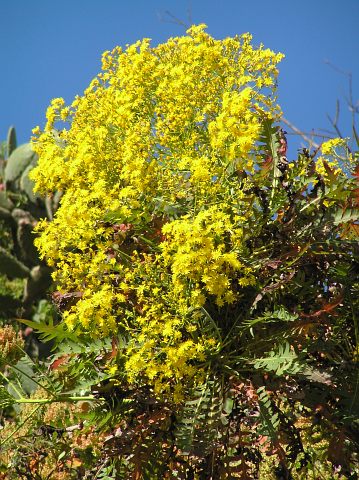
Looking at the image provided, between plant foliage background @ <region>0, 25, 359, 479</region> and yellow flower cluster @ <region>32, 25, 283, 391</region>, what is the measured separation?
1 centimetres

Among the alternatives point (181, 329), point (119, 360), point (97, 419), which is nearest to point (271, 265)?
point (181, 329)

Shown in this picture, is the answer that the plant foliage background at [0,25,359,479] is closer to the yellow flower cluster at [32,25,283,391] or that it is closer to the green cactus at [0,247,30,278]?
the yellow flower cluster at [32,25,283,391]

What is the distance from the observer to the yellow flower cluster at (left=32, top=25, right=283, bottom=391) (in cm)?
365

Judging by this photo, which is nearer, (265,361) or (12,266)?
(265,361)

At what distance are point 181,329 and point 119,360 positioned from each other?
410 millimetres

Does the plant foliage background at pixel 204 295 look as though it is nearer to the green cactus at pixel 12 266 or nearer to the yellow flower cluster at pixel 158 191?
the yellow flower cluster at pixel 158 191

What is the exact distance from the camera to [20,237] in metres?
12.9

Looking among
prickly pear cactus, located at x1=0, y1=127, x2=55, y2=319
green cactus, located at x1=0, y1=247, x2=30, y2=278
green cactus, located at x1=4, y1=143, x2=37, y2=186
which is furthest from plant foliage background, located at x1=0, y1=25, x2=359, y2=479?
green cactus, located at x1=4, y1=143, x2=37, y2=186

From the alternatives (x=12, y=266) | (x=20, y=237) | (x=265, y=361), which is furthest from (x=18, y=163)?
(x=265, y=361)

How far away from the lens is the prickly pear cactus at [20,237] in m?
12.8

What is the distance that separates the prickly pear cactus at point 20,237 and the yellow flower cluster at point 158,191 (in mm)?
7860

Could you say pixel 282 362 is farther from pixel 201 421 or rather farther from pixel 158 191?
A: pixel 158 191

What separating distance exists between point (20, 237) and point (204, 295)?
9614 mm

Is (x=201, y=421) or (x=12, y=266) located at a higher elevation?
(x=12, y=266)
